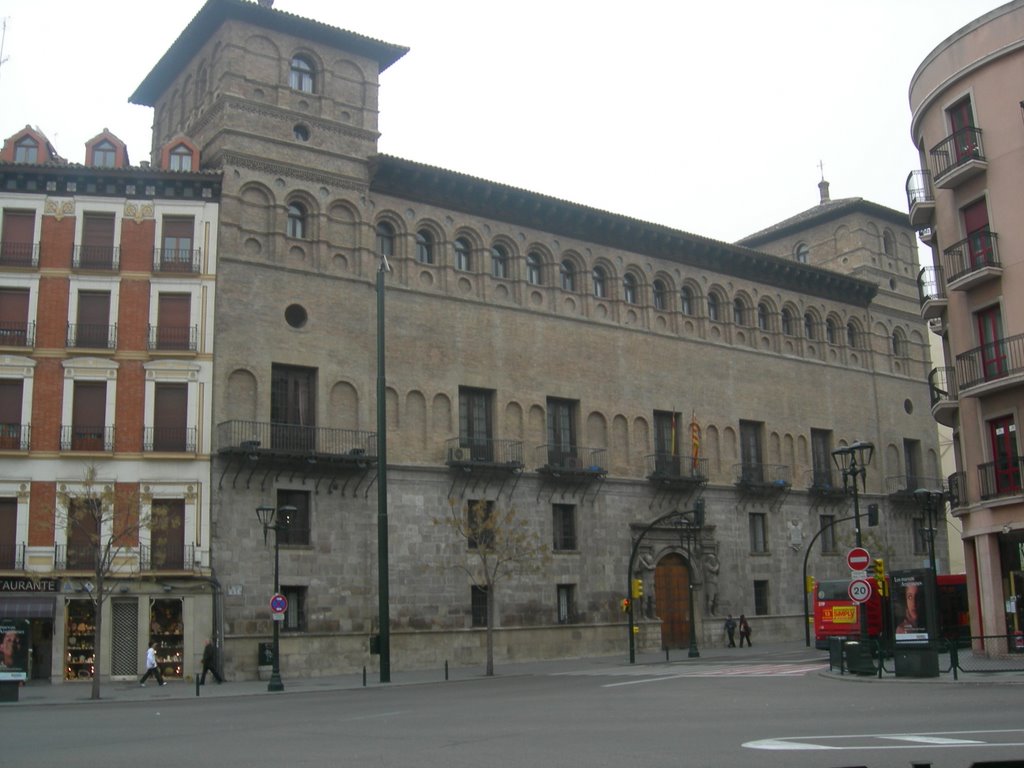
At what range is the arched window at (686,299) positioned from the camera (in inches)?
1941

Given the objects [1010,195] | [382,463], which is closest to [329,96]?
[382,463]

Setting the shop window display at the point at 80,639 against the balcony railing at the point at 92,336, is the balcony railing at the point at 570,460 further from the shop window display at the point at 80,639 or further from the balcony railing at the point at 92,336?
the shop window display at the point at 80,639

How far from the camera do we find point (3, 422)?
33.3m

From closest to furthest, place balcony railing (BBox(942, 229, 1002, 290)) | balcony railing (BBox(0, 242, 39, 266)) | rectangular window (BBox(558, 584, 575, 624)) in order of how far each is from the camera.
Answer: balcony railing (BBox(942, 229, 1002, 290))
balcony railing (BBox(0, 242, 39, 266))
rectangular window (BBox(558, 584, 575, 624))

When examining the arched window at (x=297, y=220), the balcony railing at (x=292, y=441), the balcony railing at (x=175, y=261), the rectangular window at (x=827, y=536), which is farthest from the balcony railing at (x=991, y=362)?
the balcony railing at (x=175, y=261)

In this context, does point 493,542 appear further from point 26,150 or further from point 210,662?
point 26,150

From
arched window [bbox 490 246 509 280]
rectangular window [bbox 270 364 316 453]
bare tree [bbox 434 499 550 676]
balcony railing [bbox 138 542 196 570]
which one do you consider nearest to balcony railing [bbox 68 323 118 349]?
rectangular window [bbox 270 364 316 453]

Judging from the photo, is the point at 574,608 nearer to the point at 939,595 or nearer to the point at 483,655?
the point at 483,655

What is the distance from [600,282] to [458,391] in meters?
9.49

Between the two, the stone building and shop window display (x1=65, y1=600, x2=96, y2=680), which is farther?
the stone building

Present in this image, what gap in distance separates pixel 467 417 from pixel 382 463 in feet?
32.6

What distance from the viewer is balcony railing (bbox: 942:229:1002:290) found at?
29406 millimetres

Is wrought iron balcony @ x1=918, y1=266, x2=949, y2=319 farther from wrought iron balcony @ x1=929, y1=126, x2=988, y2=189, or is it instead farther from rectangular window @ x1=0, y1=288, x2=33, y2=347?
rectangular window @ x1=0, y1=288, x2=33, y2=347

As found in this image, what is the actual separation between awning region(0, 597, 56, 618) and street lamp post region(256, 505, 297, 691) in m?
6.36
